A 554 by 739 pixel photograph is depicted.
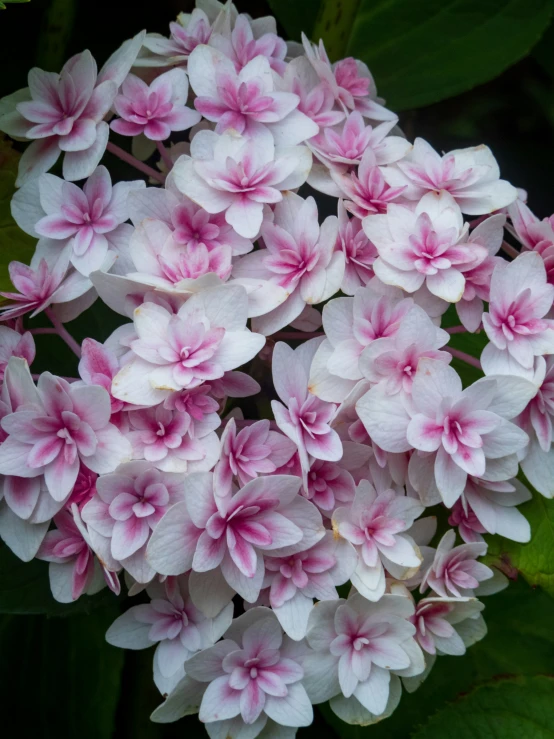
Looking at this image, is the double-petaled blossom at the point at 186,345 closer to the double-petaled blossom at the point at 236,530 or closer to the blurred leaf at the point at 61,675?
the double-petaled blossom at the point at 236,530

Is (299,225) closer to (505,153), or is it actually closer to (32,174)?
(32,174)

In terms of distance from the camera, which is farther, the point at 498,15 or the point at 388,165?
the point at 498,15

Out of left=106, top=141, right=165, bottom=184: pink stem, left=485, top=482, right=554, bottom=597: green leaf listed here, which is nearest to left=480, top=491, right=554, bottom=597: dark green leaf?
left=485, top=482, right=554, bottom=597: green leaf

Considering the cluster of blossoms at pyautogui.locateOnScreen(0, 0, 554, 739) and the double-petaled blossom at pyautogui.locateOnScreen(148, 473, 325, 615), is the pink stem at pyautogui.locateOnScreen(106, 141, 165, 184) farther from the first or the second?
the double-petaled blossom at pyautogui.locateOnScreen(148, 473, 325, 615)

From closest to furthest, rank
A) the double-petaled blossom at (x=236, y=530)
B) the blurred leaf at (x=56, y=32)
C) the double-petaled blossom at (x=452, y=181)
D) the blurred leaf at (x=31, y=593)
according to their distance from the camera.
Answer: the double-petaled blossom at (x=236, y=530) → the double-petaled blossom at (x=452, y=181) → the blurred leaf at (x=31, y=593) → the blurred leaf at (x=56, y=32)

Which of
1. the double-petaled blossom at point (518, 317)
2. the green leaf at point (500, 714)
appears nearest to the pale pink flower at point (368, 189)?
the double-petaled blossom at point (518, 317)

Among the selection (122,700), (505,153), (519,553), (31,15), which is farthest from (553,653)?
(31,15)

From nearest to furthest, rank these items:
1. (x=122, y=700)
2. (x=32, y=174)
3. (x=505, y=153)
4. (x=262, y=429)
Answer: (x=262, y=429)
(x=32, y=174)
(x=122, y=700)
(x=505, y=153)
